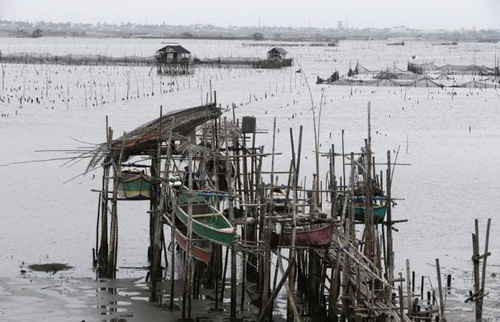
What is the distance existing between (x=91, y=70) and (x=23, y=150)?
44614mm

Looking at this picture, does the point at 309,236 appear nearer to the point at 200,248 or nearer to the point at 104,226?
the point at 200,248

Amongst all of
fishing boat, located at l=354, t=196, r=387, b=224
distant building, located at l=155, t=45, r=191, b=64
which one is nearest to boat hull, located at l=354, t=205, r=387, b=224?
fishing boat, located at l=354, t=196, r=387, b=224

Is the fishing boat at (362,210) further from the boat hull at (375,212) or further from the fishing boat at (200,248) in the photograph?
the fishing boat at (200,248)

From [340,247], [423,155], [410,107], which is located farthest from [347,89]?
[340,247]

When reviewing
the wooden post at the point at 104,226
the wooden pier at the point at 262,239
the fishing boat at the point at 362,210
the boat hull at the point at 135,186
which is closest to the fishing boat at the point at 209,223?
the wooden pier at the point at 262,239

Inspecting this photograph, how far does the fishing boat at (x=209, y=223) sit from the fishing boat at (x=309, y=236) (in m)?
0.87

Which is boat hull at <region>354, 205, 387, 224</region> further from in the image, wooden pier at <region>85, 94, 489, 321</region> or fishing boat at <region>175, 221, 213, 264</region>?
fishing boat at <region>175, 221, 213, 264</region>

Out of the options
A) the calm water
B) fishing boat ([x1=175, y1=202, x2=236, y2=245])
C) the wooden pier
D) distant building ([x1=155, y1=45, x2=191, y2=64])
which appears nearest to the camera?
the wooden pier

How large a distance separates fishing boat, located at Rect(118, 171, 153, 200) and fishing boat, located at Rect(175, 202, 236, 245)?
5.27ft

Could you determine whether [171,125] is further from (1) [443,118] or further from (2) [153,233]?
(1) [443,118]

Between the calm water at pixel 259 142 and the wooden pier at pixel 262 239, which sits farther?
the calm water at pixel 259 142

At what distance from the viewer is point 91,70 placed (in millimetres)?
82312

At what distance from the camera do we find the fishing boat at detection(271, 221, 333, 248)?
1702 centimetres

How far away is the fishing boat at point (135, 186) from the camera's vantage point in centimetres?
2141
